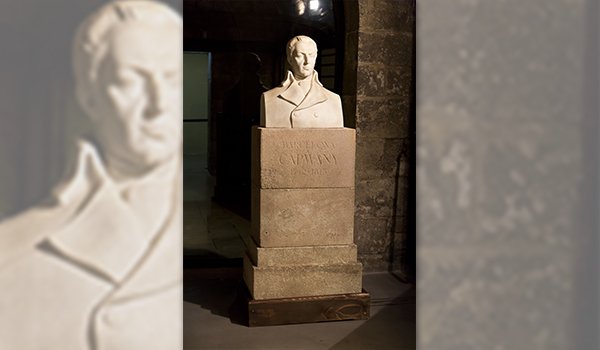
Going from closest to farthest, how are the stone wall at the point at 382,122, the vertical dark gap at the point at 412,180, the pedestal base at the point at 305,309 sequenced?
the pedestal base at the point at 305,309
the stone wall at the point at 382,122
the vertical dark gap at the point at 412,180

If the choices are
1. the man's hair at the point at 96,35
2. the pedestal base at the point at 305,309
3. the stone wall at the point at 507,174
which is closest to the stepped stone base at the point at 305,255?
the pedestal base at the point at 305,309

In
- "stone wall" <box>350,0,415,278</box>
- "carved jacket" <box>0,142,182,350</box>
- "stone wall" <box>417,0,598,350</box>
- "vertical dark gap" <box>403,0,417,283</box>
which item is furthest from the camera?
"vertical dark gap" <box>403,0,417,283</box>

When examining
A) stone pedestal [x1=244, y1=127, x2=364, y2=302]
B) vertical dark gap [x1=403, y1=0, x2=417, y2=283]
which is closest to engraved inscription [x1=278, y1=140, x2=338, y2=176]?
stone pedestal [x1=244, y1=127, x2=364, y2=302]

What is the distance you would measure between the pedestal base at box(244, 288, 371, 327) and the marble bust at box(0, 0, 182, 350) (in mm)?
2335

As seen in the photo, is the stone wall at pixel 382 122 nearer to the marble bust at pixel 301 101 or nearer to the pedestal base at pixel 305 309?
the marble bust at pixel 301 101

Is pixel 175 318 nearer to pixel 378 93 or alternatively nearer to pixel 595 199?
pixel 595 199

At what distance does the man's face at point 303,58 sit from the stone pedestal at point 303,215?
1.31 feet

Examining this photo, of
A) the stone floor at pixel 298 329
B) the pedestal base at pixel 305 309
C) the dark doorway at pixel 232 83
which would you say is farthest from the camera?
the dark doorway at pixel 232 83

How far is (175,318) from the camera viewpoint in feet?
6.55

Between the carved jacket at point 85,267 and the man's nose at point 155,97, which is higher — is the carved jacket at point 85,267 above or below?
below

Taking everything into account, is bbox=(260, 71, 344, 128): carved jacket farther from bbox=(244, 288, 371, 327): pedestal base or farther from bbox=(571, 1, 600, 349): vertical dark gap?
bbox=(571, 1, 600, 349): vertical dark gap

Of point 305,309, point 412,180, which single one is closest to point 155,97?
point 305,309

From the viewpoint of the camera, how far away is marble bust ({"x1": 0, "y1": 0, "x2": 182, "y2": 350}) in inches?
75.2

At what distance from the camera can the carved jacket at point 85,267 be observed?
1.91 m
